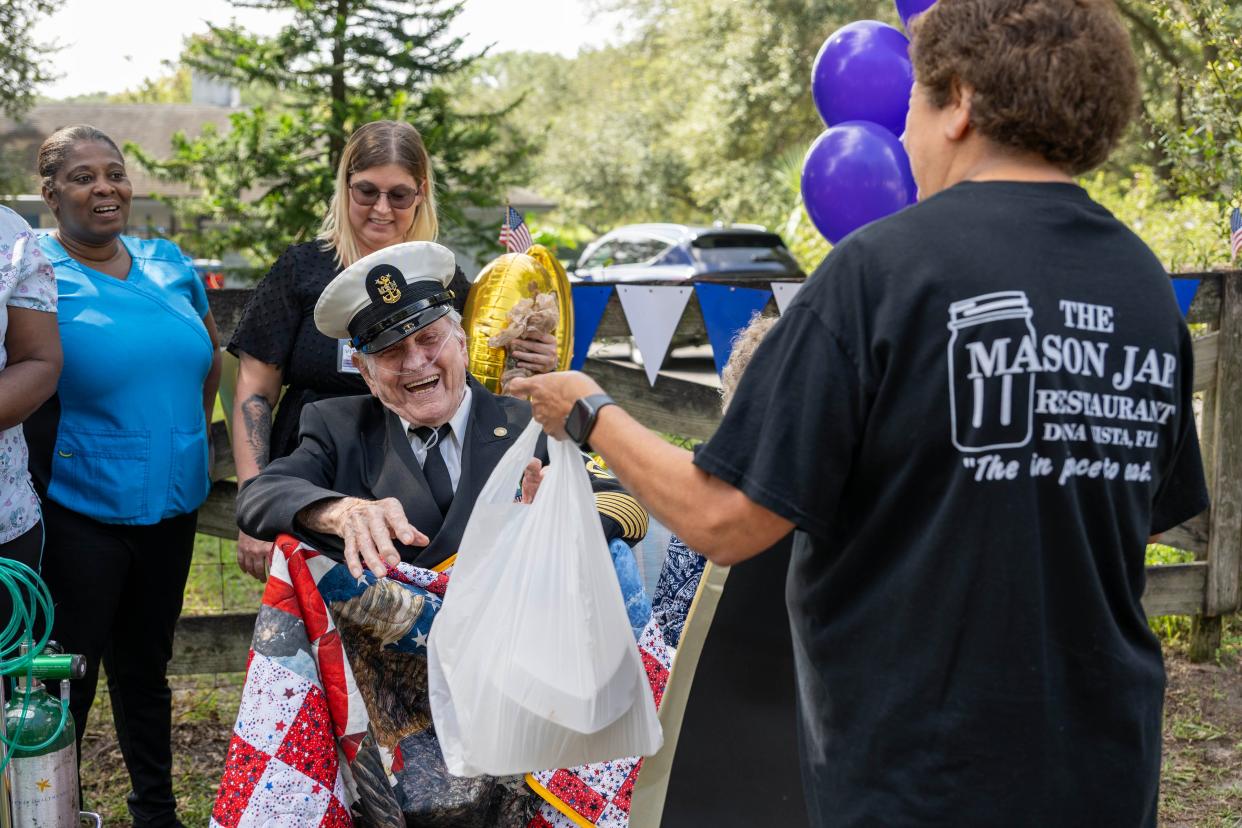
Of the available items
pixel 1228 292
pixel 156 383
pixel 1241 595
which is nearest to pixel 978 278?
pixel 156 383

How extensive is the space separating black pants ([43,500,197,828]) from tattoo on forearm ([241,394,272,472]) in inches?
13.7

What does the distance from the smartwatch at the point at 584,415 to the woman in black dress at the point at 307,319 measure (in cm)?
150

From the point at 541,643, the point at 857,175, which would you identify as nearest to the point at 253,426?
the point at 541,643

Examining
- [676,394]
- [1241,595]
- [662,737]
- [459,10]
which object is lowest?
[1241,595]

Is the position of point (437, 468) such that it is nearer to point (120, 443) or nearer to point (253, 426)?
point (253, 426)

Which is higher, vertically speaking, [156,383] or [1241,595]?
[156,383]

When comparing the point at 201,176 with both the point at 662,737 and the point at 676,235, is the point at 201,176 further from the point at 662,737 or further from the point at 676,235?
the point at 662,737

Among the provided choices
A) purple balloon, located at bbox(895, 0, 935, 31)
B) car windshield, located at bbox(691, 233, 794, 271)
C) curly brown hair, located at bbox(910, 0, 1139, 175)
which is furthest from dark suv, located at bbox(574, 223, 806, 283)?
curly brown hair, located at bbox(910, 0, 1139, 175)

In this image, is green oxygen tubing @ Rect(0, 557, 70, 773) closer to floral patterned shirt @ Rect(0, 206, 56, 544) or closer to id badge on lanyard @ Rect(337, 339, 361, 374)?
floral patterned shirt @ Rect(0, 206, 56, 544)

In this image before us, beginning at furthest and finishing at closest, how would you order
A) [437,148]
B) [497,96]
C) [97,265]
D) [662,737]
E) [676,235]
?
[497,96] → [676,235] → [437,148] → [97,265] → [662,737]

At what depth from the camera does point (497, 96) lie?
5722 cm

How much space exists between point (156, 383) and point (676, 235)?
13.1 m

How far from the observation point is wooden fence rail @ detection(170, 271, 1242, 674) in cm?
Result: 436

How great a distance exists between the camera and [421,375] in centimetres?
252
